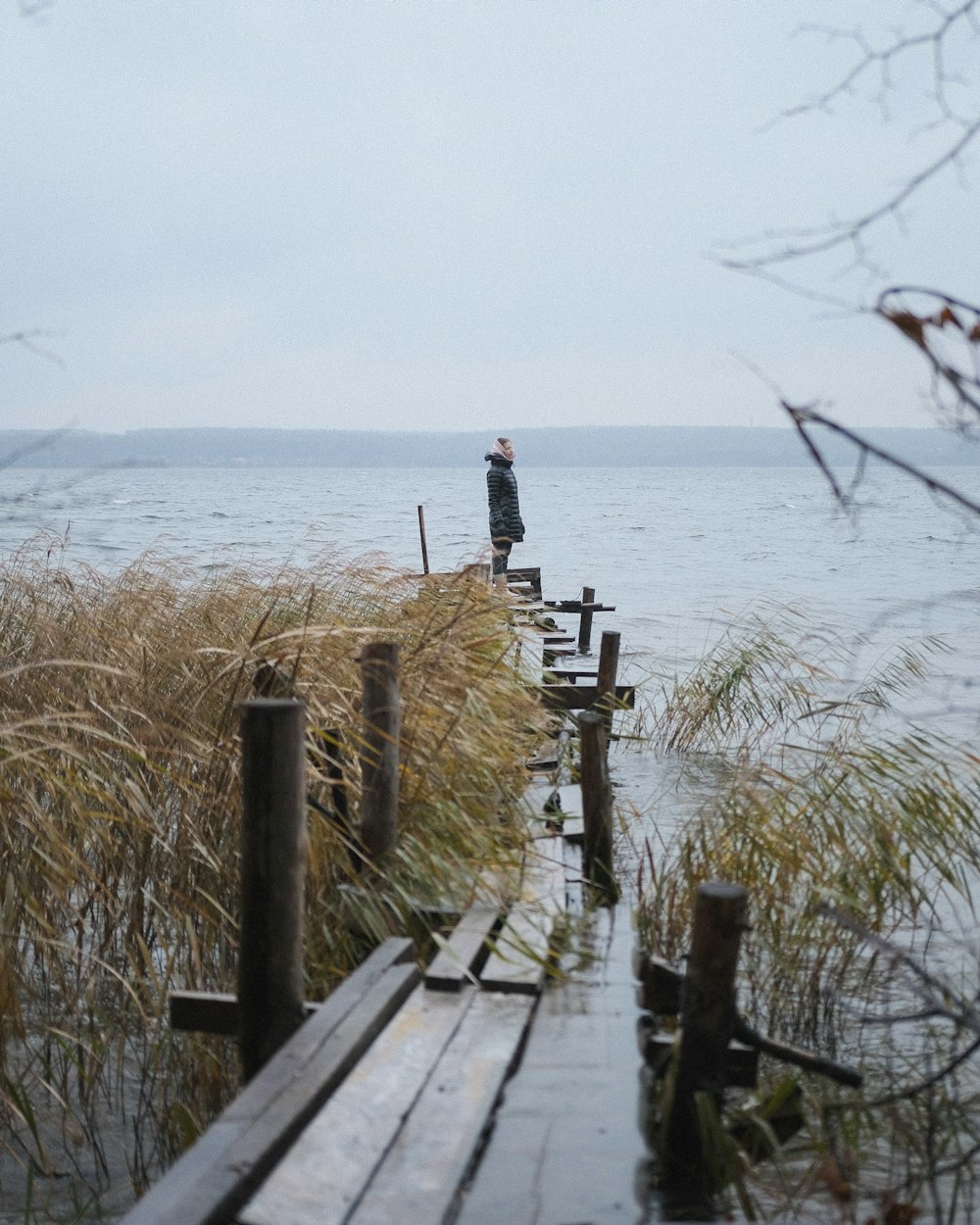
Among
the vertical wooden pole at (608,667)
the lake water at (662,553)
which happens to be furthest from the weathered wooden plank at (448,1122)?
the vertical wooden pole at (608,667)

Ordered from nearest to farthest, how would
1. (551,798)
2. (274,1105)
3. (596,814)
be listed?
1. (274,1105)
2. (596,814)
3. (551,798)

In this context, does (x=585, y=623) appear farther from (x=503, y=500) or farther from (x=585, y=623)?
(x=503, y=500)

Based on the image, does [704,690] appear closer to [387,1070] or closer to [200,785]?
[200,785]

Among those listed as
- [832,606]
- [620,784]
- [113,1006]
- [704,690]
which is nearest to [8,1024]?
Result: [113,1006]

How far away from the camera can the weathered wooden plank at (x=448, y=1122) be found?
98.7 inches

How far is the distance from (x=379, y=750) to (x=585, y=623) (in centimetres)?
1249

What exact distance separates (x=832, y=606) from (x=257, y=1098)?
102ft

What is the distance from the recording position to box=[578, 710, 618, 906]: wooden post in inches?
195

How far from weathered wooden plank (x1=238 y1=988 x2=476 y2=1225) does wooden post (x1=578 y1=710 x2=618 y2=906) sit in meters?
1.52

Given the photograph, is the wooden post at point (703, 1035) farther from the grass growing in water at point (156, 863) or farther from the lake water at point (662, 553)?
the grass growing in water at point (156, 863)

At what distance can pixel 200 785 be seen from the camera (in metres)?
4.38

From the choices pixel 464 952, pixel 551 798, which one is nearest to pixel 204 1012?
pixel 464 952

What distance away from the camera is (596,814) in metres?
5.16

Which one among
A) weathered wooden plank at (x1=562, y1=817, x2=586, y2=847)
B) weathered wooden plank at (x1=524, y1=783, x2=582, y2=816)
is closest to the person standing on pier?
weathered wooden plank at (x1=524, y1=783, x2=582, y2=816)
